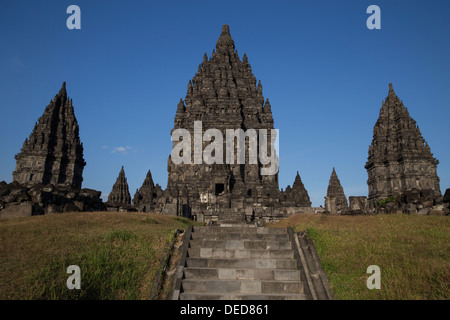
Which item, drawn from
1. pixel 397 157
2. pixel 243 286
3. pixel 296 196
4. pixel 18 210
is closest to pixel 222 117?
pixel 296 196

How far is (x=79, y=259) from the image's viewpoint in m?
7.94

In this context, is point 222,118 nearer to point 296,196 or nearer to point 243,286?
point 296,196

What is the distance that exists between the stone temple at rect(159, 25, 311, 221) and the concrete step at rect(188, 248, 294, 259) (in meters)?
20.2

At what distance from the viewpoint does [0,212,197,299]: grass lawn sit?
22.0 ft

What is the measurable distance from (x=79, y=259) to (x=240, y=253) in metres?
4.38

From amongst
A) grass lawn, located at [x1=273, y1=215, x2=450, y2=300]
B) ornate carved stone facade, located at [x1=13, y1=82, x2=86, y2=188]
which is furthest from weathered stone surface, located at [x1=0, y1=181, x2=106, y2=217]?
ornate carved stone facade, located at [x1=13, y1=82, x2=86, y2=188]

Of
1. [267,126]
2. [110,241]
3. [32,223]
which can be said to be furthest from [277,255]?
[267,126]

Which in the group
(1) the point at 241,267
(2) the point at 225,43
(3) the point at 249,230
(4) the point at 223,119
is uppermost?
(2) the point at 225,43

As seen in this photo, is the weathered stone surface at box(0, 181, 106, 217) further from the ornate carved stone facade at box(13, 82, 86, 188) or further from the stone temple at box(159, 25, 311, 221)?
the ornate carved stone facade at box(13, 82, 86, 188)

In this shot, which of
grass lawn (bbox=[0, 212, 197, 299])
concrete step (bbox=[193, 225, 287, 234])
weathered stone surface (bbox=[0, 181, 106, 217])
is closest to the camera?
grass lawn (bbox=[0, 212, 197, 299])

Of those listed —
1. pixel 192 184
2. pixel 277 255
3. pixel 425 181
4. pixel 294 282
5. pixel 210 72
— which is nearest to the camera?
pixel 294 282
